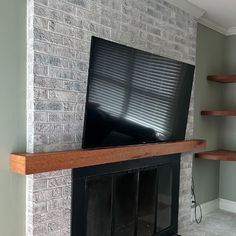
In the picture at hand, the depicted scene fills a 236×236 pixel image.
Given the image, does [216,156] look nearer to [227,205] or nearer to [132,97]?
[227,205]

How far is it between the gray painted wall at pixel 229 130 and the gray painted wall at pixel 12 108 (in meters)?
2.93

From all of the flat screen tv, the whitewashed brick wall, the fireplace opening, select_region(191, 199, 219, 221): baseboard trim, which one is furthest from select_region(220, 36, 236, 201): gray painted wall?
the whitewashed brick wall

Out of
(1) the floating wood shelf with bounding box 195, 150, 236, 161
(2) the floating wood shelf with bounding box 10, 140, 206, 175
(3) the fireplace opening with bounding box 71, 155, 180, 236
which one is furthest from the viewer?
(1) the floating wood shelf with bounding box 195, 150, 236, 161

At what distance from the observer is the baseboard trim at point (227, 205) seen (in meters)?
4.00

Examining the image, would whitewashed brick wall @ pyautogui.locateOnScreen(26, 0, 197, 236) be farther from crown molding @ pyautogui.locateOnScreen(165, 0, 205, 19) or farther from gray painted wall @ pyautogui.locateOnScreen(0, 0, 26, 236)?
crown molding @ pyautogui.locateOnScreen(165, 0, 205, 19)

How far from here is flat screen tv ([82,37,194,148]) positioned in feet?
6.77

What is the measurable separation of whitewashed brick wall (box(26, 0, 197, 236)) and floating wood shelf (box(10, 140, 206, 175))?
132mm

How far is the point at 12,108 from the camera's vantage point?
1863 mm

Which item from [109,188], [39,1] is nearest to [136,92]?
[109,188]

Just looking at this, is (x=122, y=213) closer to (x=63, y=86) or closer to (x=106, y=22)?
(x=63, y=86)

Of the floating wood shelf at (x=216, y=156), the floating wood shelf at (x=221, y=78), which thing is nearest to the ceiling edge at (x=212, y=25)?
the floating wood shelf at (x=221, y=78)

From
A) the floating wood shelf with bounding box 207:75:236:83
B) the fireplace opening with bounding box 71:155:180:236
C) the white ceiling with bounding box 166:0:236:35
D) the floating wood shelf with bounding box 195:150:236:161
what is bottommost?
the fireplace opening with bounding box 71:155:180:236

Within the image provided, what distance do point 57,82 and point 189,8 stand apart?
1.79m

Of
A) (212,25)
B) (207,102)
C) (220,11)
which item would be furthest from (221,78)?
(220,11)
